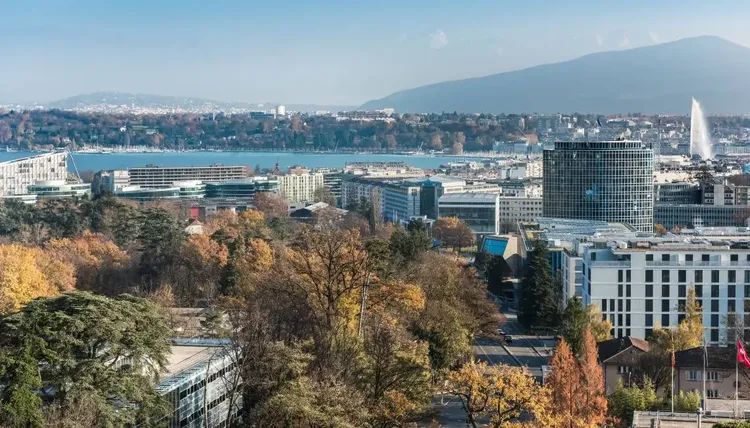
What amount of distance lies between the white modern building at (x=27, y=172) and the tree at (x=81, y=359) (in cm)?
4135

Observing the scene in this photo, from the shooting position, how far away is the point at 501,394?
44.3 ft

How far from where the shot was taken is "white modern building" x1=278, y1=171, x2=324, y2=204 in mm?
63281

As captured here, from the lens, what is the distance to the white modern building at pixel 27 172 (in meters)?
55.6

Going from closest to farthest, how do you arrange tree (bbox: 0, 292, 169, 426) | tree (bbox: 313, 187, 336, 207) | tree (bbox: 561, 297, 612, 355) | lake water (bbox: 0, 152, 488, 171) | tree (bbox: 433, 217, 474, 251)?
tree (bbox: 0, 292, 169, 426)
tree (bbox: 561, 297, 612, 355)
tree (bbox: 433, 217, 474, 251)
tree (bbox: 313, 187, 336, 207)
lake water (bbox: 0, 152, 488, 171)

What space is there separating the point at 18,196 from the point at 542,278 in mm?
30070

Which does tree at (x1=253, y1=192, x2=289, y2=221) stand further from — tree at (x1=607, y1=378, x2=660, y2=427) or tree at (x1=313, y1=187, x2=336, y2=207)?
tree at (x1=607, y1=378, x2=660, y2=427)

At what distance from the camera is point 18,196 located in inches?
1977

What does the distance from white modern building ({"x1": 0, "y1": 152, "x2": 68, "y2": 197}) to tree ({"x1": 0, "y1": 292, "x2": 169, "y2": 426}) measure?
136 ft

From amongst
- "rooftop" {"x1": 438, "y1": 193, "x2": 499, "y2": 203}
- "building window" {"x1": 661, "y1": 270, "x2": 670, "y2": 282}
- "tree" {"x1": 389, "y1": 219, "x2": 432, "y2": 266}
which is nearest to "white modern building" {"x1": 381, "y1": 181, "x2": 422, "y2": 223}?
"rooftop" {"x1": 438, "y1": 193, "x2": 499, "y2": 203}

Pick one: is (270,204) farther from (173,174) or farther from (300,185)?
(173,174)

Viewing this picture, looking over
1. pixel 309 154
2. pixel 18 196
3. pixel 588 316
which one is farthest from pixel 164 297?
pixel 309 154

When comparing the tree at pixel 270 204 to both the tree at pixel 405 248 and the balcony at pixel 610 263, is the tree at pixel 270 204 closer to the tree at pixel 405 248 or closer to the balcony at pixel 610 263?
the tree at pixel 405 248

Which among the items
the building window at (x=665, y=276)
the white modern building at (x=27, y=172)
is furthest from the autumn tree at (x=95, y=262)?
the white modern building at (x=27, y=172)

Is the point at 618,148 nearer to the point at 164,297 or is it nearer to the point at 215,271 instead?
the point at 215,271
